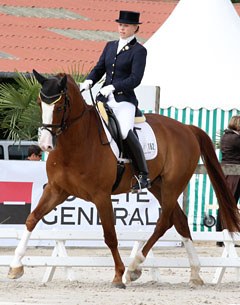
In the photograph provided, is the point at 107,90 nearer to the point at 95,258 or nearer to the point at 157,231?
the point at 157,231

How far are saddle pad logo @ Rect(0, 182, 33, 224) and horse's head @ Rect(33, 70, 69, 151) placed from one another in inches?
166

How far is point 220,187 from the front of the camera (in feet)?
41.4

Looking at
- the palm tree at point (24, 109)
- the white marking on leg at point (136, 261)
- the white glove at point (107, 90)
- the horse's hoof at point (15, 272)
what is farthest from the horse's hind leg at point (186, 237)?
the palm tree at point (24, 109)

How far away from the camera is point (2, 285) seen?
36.5ft

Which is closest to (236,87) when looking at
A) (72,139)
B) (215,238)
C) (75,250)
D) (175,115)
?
(175,115)

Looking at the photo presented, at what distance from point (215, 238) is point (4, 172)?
143 inches

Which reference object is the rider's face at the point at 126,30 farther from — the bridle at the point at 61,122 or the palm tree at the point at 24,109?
the palm tree at the point at 24,109

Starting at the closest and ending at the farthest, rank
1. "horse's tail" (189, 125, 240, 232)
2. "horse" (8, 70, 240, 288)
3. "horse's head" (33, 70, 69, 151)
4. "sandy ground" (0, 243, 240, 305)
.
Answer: "sandy ground" (0, 243, 240, 305) < "horse's head" (33, 70, 69, 151) < "horse" (8, 70, 240, 288) < "horse's tail" (189, 125, 240, 232)

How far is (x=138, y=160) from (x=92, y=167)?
0.59 metres

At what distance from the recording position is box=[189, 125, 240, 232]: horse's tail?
1251 centimetres

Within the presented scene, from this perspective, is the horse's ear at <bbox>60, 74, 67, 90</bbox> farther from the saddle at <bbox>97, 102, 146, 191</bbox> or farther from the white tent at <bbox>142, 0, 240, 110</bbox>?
the white tent at <bbox>142, 0, 240, 110</bbox>

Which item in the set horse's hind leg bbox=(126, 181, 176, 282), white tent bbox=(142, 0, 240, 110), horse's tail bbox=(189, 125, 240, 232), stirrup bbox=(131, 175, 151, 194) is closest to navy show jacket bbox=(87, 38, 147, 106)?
stirrup bbox=(131, 175, 151, 194)

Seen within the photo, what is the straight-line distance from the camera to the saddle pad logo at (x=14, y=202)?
587 inches

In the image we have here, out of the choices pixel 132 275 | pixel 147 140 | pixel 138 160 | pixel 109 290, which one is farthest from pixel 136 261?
pixel 147 140
